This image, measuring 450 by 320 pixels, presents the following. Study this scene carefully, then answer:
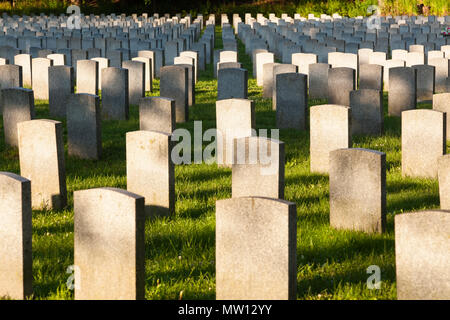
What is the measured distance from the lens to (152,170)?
266 inches

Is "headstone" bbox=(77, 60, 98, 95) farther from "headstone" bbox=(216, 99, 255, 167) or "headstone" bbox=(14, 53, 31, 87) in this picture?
"headstone" bbox=(216, 99, 255, 167)

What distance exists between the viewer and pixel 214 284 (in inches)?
203

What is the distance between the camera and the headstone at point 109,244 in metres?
4.58

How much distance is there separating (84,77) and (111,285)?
331 inches

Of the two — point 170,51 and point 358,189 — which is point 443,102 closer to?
point 358,189

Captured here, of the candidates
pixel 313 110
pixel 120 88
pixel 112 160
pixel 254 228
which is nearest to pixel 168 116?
pixel 112 160

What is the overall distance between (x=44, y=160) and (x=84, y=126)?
1837 millimetres

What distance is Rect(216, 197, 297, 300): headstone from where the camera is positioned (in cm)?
445

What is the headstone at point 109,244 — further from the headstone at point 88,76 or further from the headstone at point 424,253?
the headstone at point 88,76

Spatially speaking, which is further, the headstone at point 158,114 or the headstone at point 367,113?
the headstone at point 367,113

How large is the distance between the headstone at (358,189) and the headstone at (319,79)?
730cm

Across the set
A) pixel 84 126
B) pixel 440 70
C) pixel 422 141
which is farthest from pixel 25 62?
pixel 422 141

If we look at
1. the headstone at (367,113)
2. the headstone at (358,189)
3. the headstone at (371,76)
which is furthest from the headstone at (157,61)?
the headstone at (358,189)
